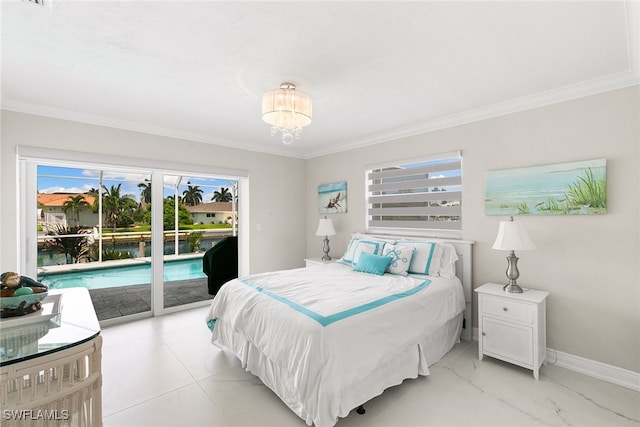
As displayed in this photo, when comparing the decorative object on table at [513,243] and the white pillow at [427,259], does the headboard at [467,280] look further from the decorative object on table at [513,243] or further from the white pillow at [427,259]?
the decorative object on table at [513,243]

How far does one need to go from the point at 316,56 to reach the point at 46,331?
7.10 ft

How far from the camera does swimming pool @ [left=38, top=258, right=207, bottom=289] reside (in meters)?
3.59

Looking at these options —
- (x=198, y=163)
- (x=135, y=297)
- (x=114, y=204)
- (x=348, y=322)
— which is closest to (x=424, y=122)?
(x=348, y=322)

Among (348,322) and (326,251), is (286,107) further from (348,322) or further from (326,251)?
(326,251)

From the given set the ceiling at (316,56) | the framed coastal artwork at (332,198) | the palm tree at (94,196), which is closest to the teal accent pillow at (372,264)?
the framed coastal artwork at (332,198)

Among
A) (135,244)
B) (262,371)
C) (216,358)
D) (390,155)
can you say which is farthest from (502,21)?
(135,244)

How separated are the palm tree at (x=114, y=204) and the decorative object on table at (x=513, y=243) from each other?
4.38 m

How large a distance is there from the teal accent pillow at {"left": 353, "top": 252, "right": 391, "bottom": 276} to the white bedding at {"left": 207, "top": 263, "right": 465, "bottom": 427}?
0.15m

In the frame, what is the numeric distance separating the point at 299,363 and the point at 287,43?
200 cm

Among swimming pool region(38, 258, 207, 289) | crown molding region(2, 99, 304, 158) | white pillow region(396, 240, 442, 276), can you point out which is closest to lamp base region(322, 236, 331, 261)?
Answer: white pillow region(396, 240, 442, 276)

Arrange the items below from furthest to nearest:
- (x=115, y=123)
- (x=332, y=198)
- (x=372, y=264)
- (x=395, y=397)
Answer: (x=332, y=198)
(x=115, y=123)
(x=372, y=264)
(x=395, y=397)

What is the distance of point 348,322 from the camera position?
1.88 m

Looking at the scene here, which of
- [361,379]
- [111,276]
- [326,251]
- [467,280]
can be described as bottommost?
[361,379]

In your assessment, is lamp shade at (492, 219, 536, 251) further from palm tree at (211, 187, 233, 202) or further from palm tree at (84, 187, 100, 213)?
palm tree at (84, 187, 100, 213)
